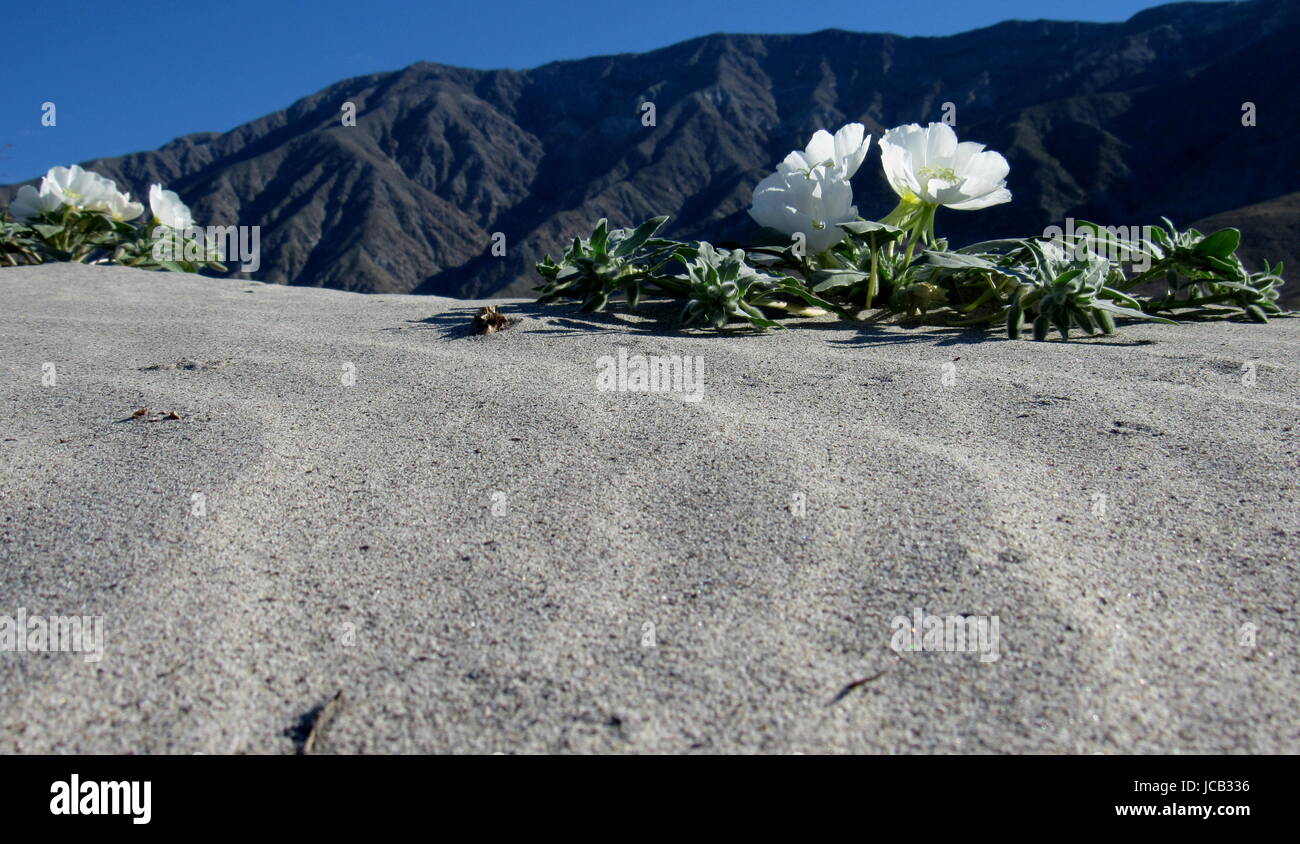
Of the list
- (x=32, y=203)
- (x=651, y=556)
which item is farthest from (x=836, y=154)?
(x=32, y=203)

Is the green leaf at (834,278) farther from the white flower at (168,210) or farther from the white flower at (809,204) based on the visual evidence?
the white flower at (168,210)

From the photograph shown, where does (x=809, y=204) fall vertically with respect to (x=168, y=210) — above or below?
below

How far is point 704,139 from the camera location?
110812 mm

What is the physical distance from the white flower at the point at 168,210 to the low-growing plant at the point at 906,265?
2.04m

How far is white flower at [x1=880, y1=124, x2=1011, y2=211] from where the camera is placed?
8.53 feet

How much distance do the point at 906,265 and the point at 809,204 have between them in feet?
1.25

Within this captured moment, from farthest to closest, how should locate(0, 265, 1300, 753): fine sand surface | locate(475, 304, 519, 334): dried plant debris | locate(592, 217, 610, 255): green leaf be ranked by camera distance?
locate(592, 217, 610, 255): green leaf
locate(475, 304, 519, 334): dried plant debris
locate(0, 265, 1300, 753): fine sand surface

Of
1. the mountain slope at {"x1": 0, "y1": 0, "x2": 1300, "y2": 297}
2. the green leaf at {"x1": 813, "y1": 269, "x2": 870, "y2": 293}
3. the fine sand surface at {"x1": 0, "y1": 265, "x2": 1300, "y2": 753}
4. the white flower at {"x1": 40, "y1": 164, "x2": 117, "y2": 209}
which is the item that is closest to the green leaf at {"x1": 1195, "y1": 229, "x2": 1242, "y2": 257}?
the fine sand surface at {"x1": 0, "y1": 265, "x2": 1300, "y2": 753}

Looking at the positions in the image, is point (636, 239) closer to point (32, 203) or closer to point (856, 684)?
point (856, 684)

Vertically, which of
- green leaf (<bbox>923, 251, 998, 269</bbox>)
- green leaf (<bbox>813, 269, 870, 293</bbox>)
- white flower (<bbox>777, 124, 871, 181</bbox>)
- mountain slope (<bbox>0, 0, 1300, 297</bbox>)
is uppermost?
mountain slope (<bbox>0, 0, 1300, 297</bbox>)

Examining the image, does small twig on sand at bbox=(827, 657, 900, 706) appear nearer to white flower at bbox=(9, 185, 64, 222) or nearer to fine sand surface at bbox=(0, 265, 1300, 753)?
fine sand surface at bbox=(0, 265, 1300, 753)

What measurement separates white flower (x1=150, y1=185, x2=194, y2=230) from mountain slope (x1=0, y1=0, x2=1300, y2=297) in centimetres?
5972

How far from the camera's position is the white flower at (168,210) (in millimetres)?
4211

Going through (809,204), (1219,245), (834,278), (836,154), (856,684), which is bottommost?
(856,684)
